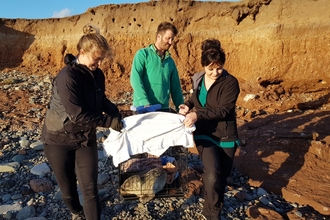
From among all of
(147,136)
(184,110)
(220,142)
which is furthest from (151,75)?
(220,142)

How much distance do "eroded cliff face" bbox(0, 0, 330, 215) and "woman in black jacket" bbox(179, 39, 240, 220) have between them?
1853mm

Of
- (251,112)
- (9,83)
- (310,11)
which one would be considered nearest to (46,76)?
(9,83)

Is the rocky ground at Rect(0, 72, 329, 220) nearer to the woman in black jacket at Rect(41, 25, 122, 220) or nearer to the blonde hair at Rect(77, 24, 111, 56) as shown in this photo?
the woman in black jacket at Rect(41, 25, 122, 220)

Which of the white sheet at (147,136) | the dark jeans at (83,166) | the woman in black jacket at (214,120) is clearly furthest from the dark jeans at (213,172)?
the dark jeans at (83,166)

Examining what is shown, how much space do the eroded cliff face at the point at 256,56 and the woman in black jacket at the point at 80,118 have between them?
10.1ft

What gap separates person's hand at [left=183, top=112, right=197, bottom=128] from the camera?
3.20 m

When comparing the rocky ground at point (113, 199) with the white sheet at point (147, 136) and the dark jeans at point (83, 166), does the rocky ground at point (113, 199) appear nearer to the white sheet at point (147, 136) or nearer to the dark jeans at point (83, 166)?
the white sheet at point (147, 136)

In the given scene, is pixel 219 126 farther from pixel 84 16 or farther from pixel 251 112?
pixel 84 16

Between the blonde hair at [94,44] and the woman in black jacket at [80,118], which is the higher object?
the blonde hair at [94,44]

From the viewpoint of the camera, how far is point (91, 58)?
282 centimetres

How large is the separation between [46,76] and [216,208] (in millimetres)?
13976

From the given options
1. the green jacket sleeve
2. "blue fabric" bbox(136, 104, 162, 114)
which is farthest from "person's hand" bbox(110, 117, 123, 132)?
the green jacket sleeve

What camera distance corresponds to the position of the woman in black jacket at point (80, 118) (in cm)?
278

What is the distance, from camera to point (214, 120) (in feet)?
11.2
